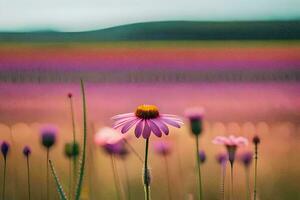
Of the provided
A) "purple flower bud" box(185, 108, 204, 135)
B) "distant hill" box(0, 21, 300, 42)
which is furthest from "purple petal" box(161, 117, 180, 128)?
"distant hill" box(0, 21, 300, 42)

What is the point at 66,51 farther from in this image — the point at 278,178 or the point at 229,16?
the point at 278,178

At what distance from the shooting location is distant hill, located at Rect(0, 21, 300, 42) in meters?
0.81

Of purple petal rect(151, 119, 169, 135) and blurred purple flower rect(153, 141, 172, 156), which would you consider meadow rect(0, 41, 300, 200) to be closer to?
blurred purple flower rect(153, 141, 172, 156)

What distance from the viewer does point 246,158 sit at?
794 mm

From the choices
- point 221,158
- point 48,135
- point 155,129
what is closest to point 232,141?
point 221,158

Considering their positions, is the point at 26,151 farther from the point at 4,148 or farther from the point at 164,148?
the point at 164,148

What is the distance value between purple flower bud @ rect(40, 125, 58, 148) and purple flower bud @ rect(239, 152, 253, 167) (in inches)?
14.4

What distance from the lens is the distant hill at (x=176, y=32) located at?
81 centimetres

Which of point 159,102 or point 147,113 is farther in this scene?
point 159,102

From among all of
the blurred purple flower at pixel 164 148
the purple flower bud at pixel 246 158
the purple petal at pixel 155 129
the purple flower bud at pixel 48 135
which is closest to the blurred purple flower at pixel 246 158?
the purple flower bud at pixel 246 158

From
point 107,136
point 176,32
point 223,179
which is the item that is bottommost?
point 223,179

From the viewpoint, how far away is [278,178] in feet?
2.67

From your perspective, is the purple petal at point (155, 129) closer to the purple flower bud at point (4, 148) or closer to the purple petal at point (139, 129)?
the purple petal at point (139, 129)

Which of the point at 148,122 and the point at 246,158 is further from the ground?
the point at 148,122
